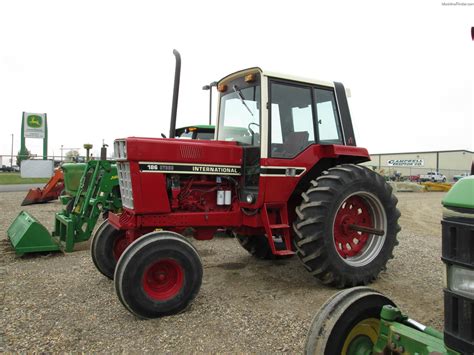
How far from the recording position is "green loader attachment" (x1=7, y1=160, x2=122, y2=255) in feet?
19.7

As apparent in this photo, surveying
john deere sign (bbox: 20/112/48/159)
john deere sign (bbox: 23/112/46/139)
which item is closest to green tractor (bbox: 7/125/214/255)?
john deere sign (bbox: 20/112/48/159)

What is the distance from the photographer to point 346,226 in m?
4.86

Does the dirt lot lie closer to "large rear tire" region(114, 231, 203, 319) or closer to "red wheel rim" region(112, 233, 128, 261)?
"large rear tire" region(114, 231, 203, 319)

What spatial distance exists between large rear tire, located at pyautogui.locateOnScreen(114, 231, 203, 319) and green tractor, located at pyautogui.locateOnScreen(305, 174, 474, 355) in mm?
1929

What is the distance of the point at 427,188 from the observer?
30.0m

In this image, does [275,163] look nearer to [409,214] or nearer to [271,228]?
[271,228]

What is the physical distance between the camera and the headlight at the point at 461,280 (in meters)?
1.56

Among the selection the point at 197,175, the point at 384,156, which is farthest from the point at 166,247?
the point at 384,156

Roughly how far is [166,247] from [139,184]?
85 centimetres

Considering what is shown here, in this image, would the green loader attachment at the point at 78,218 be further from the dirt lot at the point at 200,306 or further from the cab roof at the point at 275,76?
the cab roof at the point at 275,76

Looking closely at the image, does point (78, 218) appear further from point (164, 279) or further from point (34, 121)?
point (34, 121)

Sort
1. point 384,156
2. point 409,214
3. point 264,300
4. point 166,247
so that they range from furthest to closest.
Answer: point 384,156 → point 409,214 → point 264,300 → point 166,247

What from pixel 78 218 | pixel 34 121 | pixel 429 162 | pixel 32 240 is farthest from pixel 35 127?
pixel 429 162

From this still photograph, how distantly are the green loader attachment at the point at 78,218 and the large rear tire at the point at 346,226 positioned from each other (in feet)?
12.1
